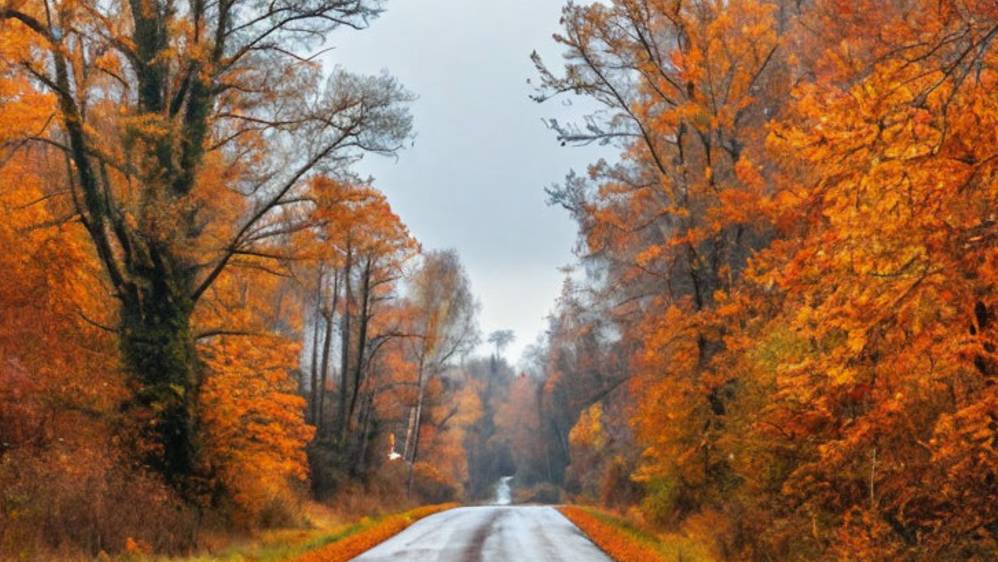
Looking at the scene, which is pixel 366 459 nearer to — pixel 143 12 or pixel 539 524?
pixel 539 524

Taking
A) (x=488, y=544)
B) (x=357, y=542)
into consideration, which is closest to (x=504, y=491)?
(x=357, y=542)

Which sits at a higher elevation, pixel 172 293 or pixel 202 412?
pixel 172 293

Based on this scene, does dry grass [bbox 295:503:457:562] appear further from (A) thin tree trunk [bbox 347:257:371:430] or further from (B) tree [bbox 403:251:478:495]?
(B) tree [bbox 403:251:478:495]

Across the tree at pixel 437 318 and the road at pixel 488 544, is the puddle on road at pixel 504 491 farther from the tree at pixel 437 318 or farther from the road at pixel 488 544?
the road at pixel 488 544

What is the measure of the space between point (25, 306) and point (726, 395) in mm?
13278

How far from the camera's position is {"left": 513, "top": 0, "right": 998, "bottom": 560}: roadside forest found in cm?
698

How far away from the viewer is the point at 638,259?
56.4 ft

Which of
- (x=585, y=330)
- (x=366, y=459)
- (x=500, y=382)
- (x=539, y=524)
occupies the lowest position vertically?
(x=539, y=524)

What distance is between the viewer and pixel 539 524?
73.4 feet

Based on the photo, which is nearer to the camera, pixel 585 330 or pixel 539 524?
pixel 585 330

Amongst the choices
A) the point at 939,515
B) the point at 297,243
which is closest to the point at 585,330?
the point at 297,243

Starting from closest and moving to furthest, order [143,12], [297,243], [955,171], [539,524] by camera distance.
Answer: [955,171], [143,12], [297,243], [539,524]

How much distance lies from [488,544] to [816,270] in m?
10.0

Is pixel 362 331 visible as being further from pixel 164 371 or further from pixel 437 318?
pixel 164 371
